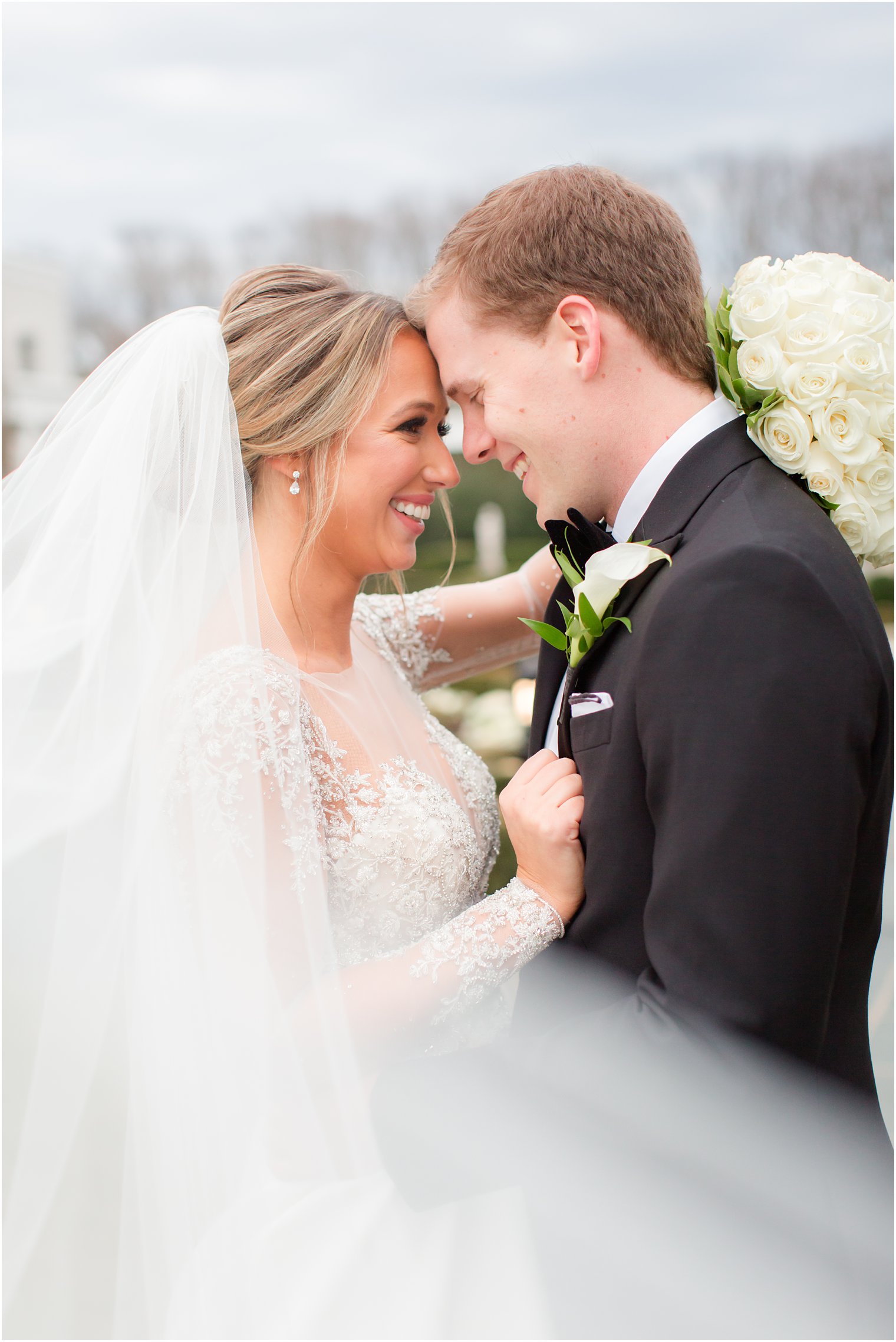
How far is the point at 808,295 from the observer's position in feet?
6.25

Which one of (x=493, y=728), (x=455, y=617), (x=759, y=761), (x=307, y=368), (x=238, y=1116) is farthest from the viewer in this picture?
(x=493, y=728)

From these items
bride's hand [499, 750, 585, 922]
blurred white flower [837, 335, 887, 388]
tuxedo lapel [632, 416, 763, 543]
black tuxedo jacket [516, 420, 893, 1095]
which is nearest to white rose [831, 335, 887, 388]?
blurred white flower [837, 335, 887, 388]

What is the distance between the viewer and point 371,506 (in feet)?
8.36

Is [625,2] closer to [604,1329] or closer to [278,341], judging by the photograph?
[278,341]

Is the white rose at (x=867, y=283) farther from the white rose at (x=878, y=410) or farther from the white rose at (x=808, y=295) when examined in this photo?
the white rose at (x=878, y=410)

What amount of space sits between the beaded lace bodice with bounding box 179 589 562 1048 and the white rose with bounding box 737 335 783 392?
111 centimetres

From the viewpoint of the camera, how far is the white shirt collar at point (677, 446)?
2.00 m

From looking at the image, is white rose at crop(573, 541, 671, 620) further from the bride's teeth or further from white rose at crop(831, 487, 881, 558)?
the bride's teeth

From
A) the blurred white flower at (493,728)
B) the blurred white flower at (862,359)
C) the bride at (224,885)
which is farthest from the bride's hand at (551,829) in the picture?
the blurred white flower at (493,728)

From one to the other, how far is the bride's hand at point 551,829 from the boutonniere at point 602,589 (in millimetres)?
248

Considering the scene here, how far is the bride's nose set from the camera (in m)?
2.61

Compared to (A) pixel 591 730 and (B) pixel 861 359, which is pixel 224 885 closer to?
(A) pixel 591 730

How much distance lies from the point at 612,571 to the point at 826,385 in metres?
0.53

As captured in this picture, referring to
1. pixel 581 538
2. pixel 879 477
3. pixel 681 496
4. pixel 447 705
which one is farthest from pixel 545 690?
pixel 447 705
